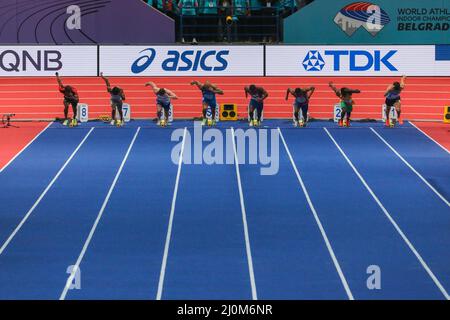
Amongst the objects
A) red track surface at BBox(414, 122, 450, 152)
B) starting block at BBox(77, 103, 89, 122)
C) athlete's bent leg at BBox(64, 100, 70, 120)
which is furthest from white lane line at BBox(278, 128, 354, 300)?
starting block at BBox(77, 103, 89, 122)

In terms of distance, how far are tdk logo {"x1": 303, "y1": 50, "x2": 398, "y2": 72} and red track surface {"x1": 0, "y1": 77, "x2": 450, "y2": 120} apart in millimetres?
864

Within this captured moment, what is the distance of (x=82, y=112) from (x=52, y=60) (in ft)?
Answer: 7.17

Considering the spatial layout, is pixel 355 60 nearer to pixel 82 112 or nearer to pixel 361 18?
pixel 361 18

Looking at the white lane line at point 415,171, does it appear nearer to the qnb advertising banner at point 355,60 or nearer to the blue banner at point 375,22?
the qnb advertising banner at point 355,60

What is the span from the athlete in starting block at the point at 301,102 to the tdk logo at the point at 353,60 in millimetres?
2359

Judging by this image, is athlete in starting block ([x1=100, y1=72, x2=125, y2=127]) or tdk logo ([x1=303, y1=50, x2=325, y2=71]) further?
tdk logo ([x1=303, y1=50, x2=325, y2=71])

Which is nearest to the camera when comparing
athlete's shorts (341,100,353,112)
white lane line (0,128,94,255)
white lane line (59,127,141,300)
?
white lane line (59,127,141,300)

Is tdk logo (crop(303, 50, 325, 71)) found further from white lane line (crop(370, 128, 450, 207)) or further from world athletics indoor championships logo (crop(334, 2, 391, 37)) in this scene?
white lane line (crop(370, 128, 450, 207))

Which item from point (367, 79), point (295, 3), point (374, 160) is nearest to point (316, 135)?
point (374, 160)

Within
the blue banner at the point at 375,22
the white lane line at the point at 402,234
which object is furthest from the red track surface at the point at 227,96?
the white lane line at the point at 402,234

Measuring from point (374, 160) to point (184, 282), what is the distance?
10.3m

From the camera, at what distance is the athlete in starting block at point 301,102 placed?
2659 centimetres

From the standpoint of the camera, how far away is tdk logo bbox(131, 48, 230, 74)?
29.2m

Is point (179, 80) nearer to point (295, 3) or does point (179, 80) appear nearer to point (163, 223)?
point (295, 3)
